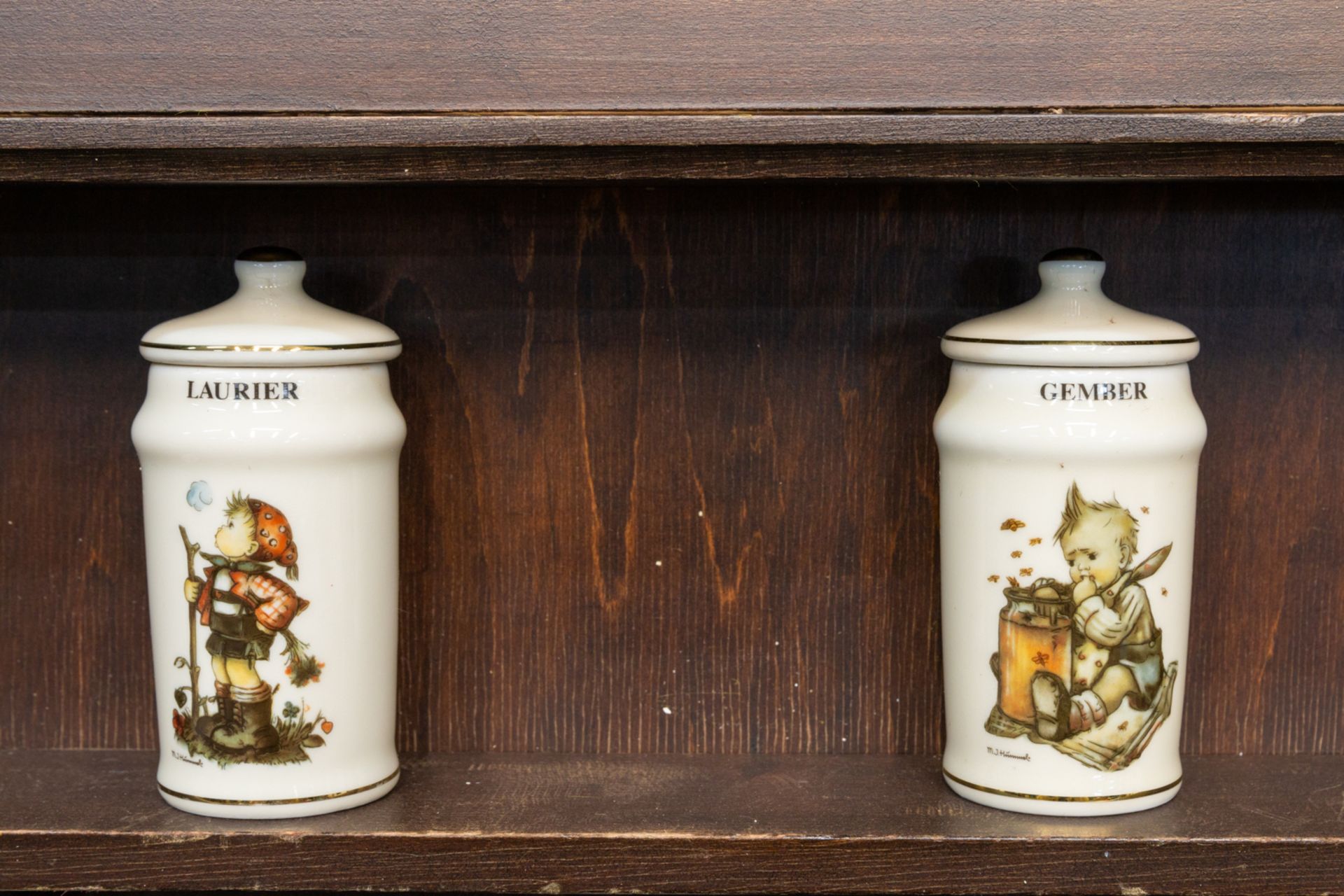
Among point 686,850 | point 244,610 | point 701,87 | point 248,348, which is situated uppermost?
point 701,87

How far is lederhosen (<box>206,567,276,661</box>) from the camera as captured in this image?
0.61 meters

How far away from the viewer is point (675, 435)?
0.72 metres

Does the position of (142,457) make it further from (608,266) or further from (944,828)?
(944,828)

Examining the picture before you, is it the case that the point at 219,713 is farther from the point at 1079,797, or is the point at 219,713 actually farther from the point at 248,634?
the point at 1079,797

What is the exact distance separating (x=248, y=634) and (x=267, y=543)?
0.14ft

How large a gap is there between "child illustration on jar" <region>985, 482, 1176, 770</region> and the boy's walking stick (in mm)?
364

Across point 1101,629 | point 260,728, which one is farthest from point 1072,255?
point 260,728

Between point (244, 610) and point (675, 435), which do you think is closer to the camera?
point (244, 610)

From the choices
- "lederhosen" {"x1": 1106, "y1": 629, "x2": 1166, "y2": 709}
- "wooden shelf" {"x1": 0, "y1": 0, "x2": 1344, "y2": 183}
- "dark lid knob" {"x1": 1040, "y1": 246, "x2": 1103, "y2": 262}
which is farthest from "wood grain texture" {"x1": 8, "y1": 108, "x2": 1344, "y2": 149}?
"lederhosen" {"x1": 1106, "y1": 629, "x2": 1166, "y2": 709}

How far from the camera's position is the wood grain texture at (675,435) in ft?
2.34

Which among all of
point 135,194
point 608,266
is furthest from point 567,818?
point 135,194

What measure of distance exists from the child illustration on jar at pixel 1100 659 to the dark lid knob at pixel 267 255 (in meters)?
0.37

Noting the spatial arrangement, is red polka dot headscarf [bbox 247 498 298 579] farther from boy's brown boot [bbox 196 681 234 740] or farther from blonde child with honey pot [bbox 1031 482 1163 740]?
blonde child with honey pot [bbox 1031 482 1163 740]

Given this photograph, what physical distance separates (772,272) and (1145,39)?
234 millimetres
